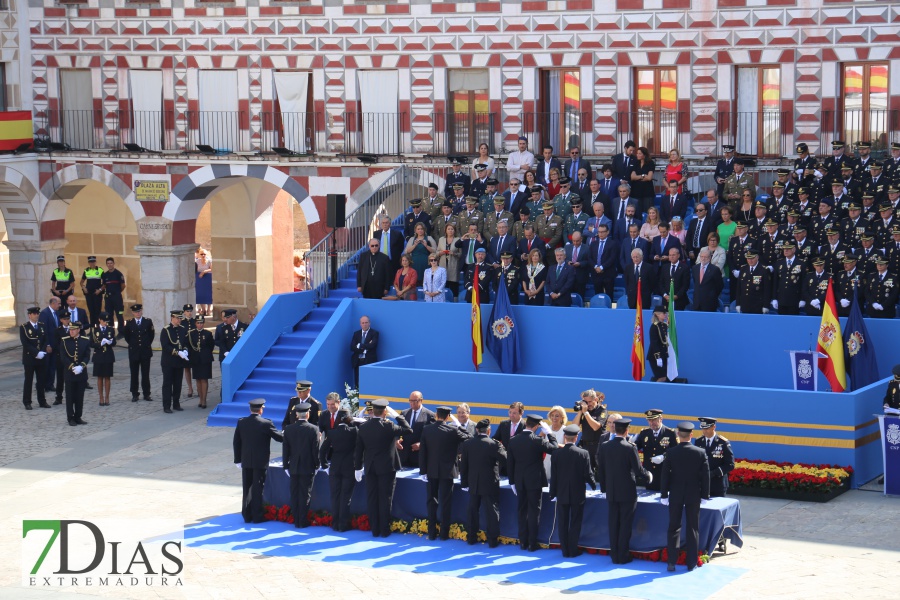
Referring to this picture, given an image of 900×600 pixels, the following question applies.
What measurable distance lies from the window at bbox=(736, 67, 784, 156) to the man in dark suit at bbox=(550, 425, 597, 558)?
46.9ft

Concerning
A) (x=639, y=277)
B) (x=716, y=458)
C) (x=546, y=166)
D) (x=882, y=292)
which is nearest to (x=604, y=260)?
(x=639, y=277)

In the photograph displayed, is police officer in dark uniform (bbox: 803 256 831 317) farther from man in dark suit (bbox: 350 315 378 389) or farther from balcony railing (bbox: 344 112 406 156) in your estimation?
balcony railing (bbox: 344 112 406 156)

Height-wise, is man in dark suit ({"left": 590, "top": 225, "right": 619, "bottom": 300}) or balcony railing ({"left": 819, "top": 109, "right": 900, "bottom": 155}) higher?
balcony railing ({"left": 819, "top": 109, "right": 900, "bottom": 155})

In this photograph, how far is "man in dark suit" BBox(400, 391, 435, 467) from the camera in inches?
838

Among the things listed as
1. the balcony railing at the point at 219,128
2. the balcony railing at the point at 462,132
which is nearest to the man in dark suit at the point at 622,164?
the balcony railing at the point at 462,132

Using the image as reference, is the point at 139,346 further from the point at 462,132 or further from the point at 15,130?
the point at 15,130

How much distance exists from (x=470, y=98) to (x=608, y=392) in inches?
468

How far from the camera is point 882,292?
24938 millimetres

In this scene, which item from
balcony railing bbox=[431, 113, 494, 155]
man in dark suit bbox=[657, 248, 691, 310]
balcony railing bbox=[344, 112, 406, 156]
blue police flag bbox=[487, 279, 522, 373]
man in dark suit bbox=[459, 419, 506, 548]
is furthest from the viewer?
balcony railing bbox=[344, 112, 406, 156]

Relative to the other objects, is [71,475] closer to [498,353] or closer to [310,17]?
[498,353]

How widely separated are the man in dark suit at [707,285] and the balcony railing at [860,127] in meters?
6.00

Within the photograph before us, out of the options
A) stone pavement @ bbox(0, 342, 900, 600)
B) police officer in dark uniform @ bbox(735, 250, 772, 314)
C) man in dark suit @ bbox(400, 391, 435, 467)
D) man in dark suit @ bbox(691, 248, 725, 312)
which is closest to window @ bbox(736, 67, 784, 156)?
man in dark suit @ bbox(691, 248, 725, 312)

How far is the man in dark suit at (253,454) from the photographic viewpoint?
21328mm

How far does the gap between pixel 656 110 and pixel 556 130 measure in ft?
7.48
